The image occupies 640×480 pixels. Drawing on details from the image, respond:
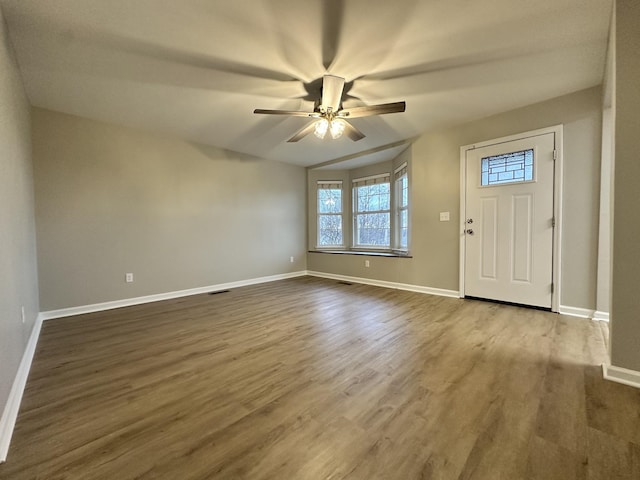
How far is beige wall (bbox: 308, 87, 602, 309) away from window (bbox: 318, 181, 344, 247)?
871mm

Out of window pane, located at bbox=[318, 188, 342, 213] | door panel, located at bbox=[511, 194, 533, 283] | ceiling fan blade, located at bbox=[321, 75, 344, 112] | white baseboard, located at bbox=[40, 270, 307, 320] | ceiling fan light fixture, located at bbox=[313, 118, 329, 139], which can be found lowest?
white baseboard, located at bbox=[40, 270, 307, 320]

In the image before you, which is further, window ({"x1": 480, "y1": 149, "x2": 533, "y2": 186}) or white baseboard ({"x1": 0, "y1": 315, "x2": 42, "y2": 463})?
window ({"x1": 480, "y1": 149, "x2": 533, "y2": 186})

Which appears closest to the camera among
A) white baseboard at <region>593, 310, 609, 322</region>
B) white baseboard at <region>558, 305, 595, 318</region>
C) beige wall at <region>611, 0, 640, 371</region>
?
beige wall at <region>611, 0, 640, 371</region>

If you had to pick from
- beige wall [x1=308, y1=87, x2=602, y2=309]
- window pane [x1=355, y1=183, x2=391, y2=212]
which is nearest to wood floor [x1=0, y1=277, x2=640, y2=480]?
beige wall [x1=308, y1=87, x2=602, y2=309]

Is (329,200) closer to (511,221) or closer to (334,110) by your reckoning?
(334,110)

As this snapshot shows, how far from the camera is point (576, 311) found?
2908mm

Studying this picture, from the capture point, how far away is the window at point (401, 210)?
4871 mm

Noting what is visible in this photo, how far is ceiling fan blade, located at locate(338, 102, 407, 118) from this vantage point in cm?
239

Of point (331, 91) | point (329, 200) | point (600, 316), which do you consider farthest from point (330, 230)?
point (600, 316)

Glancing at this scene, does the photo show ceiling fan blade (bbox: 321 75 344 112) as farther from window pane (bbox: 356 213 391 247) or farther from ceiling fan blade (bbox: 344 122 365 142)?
window pane (bbox: 356 213 391 247)

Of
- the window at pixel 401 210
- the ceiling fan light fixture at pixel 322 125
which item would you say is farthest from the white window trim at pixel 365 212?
the ceiling fan light fixture at pixel 322 125

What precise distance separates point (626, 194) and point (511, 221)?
66.5 inches

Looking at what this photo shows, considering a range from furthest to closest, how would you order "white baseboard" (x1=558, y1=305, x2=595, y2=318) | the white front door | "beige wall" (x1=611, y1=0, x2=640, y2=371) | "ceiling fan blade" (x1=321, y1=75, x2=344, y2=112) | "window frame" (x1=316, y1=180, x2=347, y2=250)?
"window frame" (x1=316, y1=180, x2=347, y2=250), the white front door, "white baseboard" (x1=558, y1=305, x2=595, y2=318), "ceiling fan blade" (x1=321, y1=75, x2=344, y2=112), "beige wall" (x1=611, y1=0, x2=640, y2=371)

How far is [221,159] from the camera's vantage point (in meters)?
4.49
